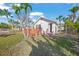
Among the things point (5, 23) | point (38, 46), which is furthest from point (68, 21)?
point (5, 23)

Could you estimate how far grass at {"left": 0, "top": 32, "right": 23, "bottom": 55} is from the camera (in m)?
1.48

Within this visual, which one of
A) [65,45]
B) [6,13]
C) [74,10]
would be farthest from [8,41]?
[74,10]

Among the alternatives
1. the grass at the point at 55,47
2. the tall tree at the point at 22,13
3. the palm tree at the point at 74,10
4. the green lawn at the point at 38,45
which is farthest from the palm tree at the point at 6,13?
the palm tree at the point at 74,10

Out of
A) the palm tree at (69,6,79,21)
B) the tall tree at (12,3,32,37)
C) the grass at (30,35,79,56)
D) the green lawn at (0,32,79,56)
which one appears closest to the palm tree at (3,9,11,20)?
the tall tree at (12,3,32,37)

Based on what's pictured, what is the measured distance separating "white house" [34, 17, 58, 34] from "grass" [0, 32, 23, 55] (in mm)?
166

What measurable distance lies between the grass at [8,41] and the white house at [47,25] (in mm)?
166

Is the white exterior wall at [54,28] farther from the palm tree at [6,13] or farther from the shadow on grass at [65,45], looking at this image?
the palm tree at [6,13]

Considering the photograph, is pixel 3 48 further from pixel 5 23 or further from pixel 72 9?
pixel 72 9

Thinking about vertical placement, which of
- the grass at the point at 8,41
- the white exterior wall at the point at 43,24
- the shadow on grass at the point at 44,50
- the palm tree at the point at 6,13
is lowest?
the shadow on grass at the point at 44,50

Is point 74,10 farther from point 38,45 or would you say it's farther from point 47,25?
point 38,45

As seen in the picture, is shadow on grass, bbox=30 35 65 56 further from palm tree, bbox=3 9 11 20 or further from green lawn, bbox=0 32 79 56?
palm tree, bbox=3 9 11 20

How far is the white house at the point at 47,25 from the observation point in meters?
1.49

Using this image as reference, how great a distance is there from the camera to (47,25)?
149cm

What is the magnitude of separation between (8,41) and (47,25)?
34cm
